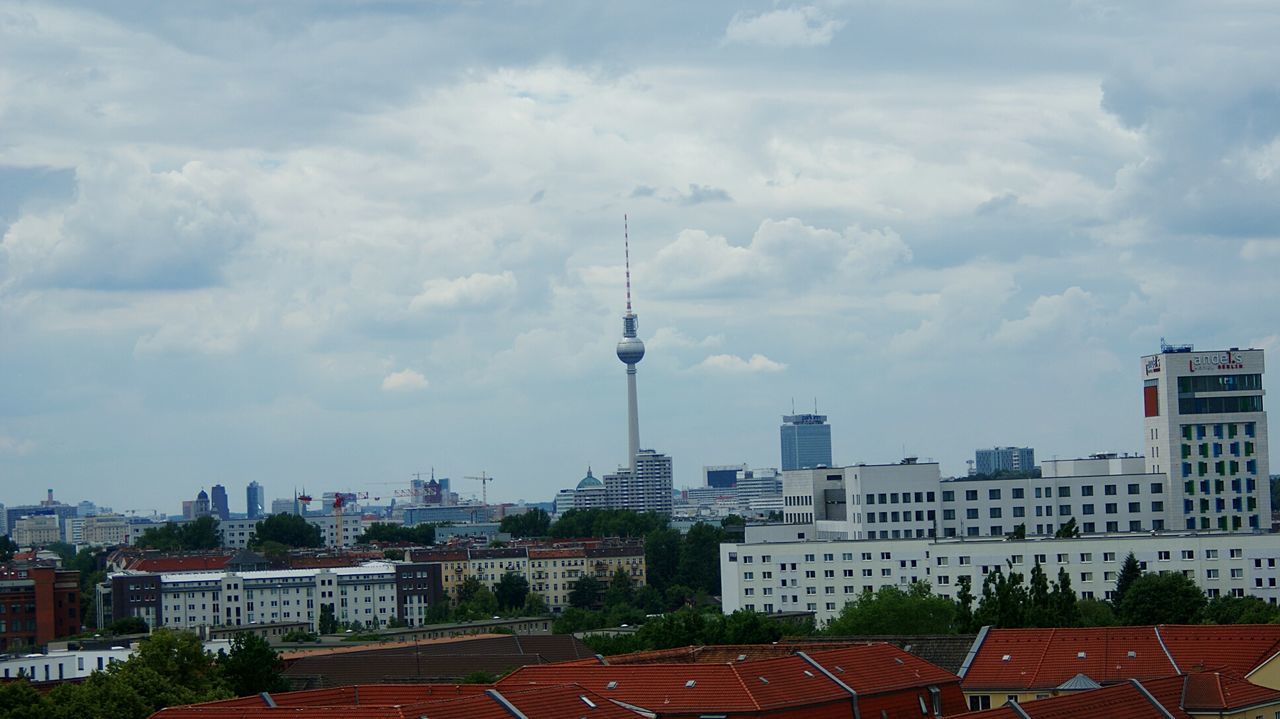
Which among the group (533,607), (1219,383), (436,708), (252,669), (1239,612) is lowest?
(533,607)

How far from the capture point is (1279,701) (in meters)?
52.7

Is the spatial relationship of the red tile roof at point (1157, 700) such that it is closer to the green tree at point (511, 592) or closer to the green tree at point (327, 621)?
the green tree at point (327, 621)

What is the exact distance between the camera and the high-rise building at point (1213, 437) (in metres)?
122

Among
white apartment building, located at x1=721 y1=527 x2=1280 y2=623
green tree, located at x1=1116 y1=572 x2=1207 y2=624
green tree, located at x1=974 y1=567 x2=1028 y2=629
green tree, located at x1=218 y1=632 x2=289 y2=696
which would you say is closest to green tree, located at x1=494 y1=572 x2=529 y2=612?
white apartment building, located at x1=721 y1=527 x2=1280 y2=623

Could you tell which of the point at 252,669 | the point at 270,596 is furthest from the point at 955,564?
the point at 270,596

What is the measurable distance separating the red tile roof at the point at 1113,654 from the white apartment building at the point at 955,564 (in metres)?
45.9

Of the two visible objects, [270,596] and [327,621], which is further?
[270,596]

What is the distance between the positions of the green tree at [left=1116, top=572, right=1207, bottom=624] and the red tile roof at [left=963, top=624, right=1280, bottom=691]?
3007cm

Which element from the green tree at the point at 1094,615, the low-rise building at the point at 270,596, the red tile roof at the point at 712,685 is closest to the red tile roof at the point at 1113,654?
the red tile roof at the point at 712,685

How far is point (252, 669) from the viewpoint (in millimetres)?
69250

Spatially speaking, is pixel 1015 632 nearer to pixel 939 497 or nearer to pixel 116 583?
pixel 939 497

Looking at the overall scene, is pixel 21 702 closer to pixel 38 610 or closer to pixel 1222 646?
pixel 1222 646

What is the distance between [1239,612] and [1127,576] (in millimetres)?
18697

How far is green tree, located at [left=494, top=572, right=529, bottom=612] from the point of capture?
626 ft
